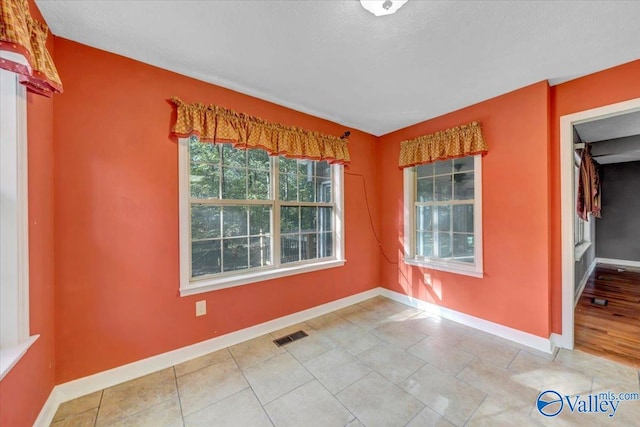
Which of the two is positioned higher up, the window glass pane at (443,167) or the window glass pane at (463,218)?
the window glass pane at (443,167)

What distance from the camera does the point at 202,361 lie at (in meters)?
2.11

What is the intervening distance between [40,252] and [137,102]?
1.22 m

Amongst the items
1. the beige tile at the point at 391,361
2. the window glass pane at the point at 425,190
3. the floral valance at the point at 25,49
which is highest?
the floral valance at the point at 25,49

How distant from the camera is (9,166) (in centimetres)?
122

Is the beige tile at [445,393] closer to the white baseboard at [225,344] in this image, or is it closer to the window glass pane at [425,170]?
the white baseboard at [225,344]

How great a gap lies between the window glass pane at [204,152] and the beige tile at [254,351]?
177 cm

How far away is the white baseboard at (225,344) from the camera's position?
1680mm

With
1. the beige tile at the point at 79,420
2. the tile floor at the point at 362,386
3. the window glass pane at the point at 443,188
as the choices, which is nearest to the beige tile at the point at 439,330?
the tile floor at the point at 362,386

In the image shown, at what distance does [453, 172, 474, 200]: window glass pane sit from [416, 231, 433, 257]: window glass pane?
0.63m

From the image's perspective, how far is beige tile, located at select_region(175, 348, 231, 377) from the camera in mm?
1995

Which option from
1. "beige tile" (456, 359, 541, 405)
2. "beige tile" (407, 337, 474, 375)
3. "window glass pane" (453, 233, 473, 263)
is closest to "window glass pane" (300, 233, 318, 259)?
"beige tile" (407, 337, 474, 375)

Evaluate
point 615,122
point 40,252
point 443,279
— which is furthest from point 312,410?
point 615,122

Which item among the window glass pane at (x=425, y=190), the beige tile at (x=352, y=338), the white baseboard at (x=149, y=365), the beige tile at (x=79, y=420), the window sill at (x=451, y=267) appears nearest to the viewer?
the beige tile at (x=79, y=420)

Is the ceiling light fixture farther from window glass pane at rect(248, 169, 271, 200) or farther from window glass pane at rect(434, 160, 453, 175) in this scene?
window glass pane at rect(434, 160, 453, 175)
